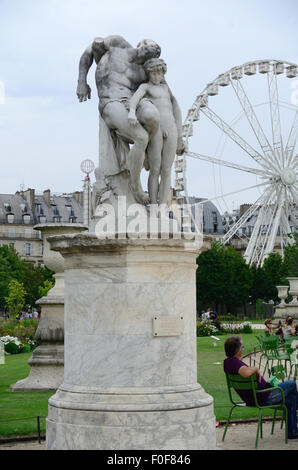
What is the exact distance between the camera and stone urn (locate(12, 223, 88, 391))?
14.2 m

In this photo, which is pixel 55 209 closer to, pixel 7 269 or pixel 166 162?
pixel 7 269

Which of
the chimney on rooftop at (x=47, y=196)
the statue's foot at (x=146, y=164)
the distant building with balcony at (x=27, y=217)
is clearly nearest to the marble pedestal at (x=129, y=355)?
the statue's foot at (x=146, y=164)

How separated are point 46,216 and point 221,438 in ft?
277

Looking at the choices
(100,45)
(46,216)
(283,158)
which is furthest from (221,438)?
(46,216)

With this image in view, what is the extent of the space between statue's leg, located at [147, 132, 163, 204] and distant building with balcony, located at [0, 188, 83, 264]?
81.9 meters

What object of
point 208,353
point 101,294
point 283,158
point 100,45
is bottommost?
point 208,353

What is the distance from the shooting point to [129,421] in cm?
746

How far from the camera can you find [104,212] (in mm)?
8438

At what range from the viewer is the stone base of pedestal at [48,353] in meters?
14.2

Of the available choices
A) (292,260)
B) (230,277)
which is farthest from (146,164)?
(230,277)

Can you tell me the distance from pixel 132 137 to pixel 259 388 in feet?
10.3

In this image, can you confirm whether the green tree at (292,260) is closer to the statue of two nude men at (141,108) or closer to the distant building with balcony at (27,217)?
the distant building with balcony at (27,217)

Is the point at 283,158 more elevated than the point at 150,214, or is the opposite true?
the point at 283,158

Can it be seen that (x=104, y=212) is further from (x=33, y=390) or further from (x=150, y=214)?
(x=33, y=390)
